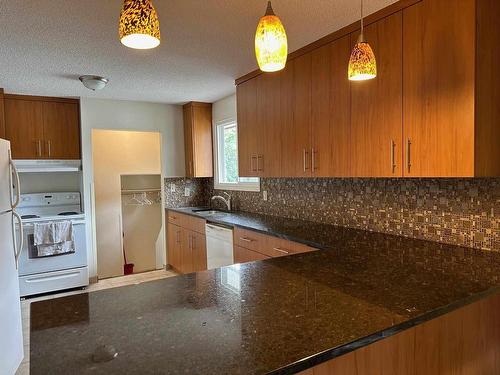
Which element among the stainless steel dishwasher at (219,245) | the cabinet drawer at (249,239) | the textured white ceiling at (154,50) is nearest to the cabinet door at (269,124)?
the textured white ceiling at (154,50)

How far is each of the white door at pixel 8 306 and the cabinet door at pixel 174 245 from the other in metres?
2.16

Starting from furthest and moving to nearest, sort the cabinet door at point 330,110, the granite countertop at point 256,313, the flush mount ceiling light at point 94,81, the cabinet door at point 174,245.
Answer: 1. the cabinet door at point 174,245
2. the flush mount ceiling light at point 94,81
3. the cabinet door at point 330,110
4. the granite countertop at point 256,313

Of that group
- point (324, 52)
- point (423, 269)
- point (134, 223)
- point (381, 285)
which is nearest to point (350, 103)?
point (324, 52)

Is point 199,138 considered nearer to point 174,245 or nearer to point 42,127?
point 174,245

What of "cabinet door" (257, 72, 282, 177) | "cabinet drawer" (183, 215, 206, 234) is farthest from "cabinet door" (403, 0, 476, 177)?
"cabinet drawer" (183, 215, 206, 234)

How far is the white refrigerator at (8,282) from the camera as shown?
2164 millimetres

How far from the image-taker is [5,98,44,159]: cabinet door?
3.88 m

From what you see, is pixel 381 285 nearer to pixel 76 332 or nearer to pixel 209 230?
pixel 76 332

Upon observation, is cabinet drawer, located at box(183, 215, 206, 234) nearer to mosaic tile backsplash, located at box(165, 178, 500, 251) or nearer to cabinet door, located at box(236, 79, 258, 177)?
cabinet door, located at box(236, 79, 258, 177)

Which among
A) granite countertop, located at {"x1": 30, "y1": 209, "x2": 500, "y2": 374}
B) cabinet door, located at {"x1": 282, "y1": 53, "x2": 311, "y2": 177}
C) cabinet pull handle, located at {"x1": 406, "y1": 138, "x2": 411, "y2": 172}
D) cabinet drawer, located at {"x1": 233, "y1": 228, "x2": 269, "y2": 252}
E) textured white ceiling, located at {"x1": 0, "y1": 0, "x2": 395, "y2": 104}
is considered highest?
textured white ceiling, located at {"x1": 0, "y1": 0, "x2": 395, "y2": 104}

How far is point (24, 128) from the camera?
397cm

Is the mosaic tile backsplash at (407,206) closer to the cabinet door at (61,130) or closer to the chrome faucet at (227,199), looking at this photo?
the chrome faucet at (227,199)

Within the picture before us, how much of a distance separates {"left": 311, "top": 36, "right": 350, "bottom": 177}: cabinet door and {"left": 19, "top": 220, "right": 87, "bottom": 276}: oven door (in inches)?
115

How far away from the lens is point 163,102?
177 inches
